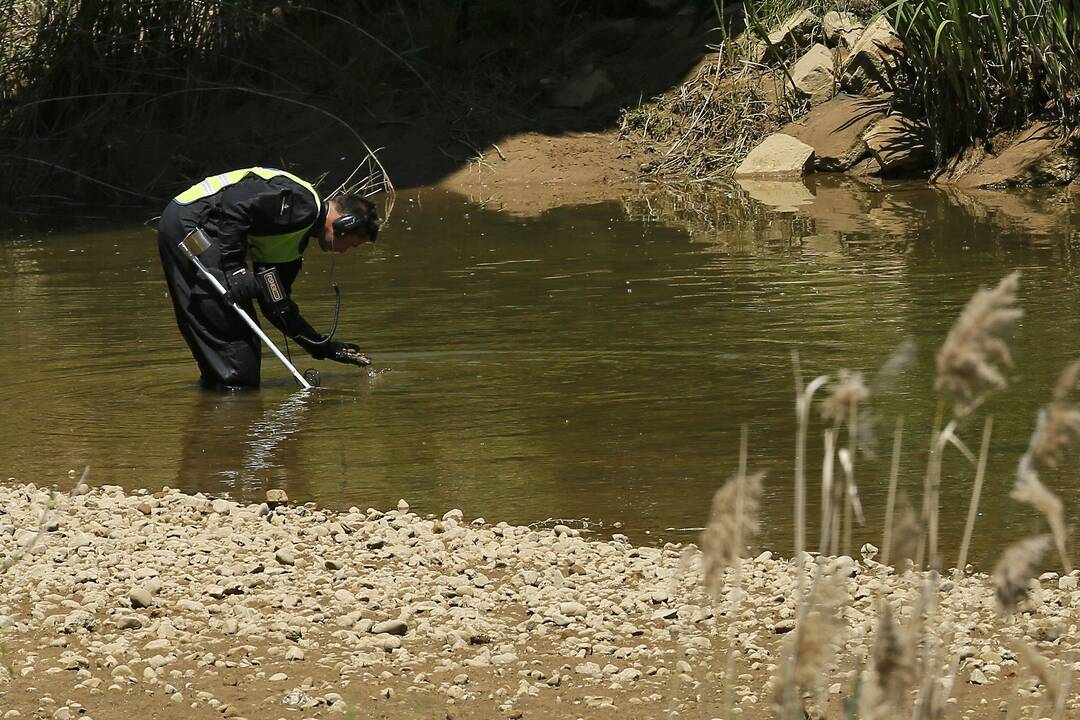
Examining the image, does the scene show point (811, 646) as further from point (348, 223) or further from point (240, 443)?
point (348, 223)

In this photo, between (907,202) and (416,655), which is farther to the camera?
(907,202)

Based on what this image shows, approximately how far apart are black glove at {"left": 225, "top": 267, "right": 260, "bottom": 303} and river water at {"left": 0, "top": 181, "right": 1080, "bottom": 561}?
595mm

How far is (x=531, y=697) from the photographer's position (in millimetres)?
4406

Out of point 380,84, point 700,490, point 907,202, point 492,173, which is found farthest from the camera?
point 380,84

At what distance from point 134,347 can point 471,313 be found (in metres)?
2.20

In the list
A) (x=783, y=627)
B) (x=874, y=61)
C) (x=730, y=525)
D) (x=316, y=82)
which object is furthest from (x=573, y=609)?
(x=316, y=82)

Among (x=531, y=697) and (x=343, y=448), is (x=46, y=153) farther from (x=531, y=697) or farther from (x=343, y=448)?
(x=531, y=697)

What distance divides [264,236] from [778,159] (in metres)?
9.72

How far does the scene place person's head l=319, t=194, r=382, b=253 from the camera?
8.12m

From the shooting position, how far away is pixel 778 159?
17.2m

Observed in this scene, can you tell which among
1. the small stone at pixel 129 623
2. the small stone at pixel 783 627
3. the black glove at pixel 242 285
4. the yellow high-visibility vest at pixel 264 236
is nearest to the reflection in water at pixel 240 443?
the black glove at pixel 242 285

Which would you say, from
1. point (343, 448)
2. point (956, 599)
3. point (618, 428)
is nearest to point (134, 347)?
point (343, 448)

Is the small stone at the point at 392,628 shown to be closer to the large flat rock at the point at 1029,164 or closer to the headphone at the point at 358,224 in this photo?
the headphone at the point at 358,224

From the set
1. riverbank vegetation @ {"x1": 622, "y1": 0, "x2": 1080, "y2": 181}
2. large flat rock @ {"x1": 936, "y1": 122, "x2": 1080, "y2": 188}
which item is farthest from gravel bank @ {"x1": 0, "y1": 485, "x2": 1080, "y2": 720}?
large flat rock @ {"x1": 936, "y1": 122, "x2": 1080, "y2": 188}
